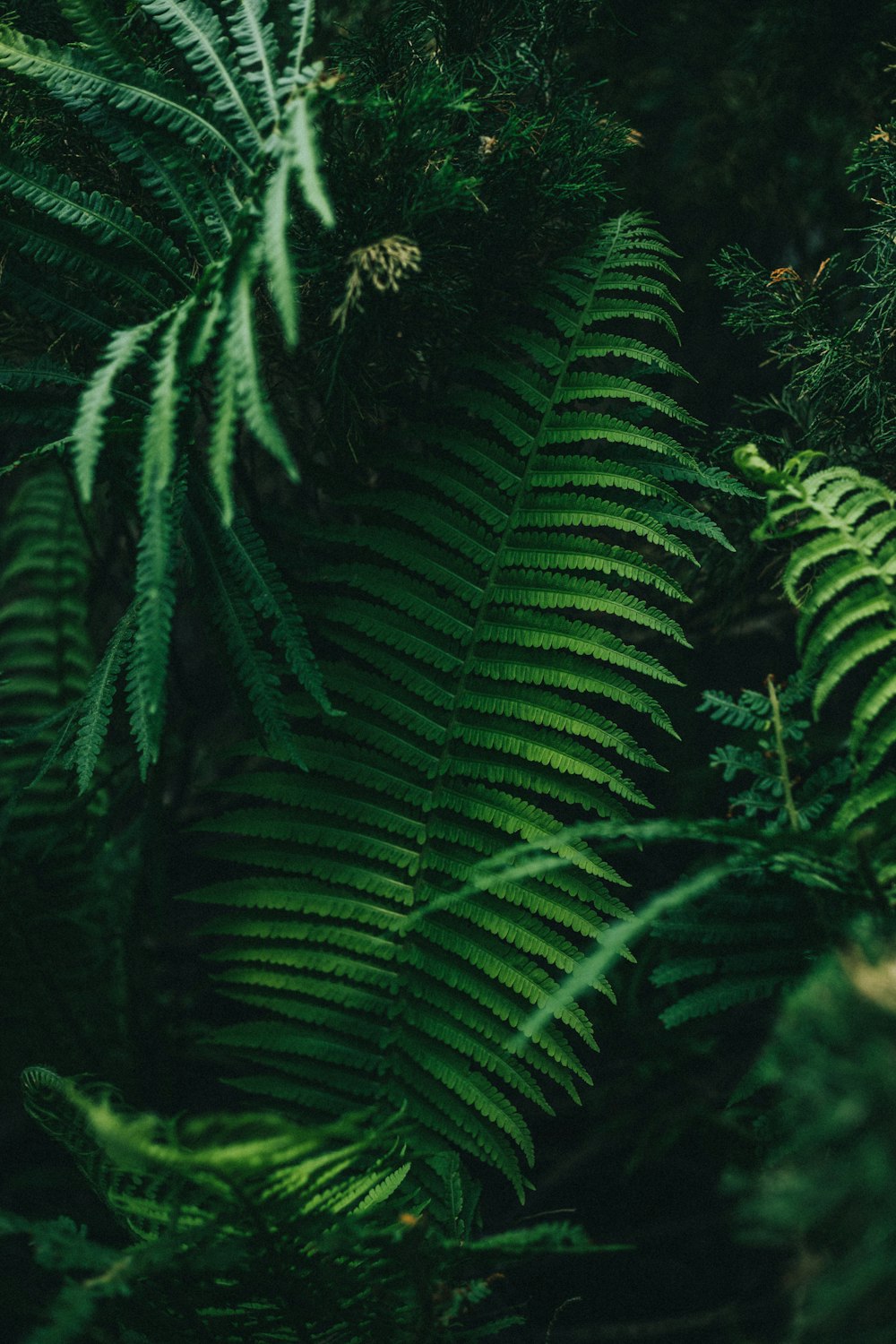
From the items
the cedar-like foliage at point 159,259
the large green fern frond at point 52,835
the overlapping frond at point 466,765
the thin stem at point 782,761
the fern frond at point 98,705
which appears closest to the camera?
the cedar-like foliage at point 159,259

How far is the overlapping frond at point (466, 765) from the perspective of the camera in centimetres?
142

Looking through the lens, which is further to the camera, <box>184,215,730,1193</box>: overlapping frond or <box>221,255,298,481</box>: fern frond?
<box>184,215,730,1193</box>: overlapping frond

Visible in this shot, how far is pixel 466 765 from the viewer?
149 cm

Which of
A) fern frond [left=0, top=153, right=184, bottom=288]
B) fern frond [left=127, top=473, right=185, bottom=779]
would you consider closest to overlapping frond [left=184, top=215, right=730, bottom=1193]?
fern frond [left=127, top=473, right=185, bottom=779]

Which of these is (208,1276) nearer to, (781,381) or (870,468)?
(870,468)

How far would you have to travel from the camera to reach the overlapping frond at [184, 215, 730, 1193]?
4.65 feet

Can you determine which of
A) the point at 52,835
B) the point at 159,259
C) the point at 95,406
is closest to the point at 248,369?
the point at 95,406

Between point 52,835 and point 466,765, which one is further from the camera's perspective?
point 52,835

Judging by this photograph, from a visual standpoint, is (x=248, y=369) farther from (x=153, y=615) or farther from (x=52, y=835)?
(x=52, y=835)

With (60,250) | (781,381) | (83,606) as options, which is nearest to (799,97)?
(781,381)

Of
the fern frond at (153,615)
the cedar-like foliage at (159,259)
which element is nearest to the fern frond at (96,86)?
the cedar-like foliage at (159,259)

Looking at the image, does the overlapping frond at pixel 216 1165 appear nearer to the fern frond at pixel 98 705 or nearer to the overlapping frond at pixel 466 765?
the overlapping frond at pixel 466 765

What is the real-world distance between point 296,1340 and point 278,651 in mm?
1152

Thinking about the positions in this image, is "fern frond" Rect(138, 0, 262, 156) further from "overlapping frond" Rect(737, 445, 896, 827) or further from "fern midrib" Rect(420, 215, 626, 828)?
"overlapping frond" Rect(737, 445, 896, 827)
